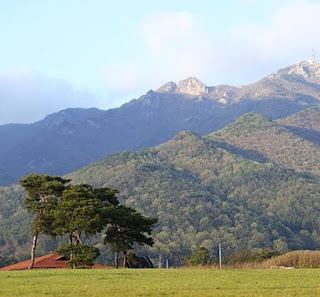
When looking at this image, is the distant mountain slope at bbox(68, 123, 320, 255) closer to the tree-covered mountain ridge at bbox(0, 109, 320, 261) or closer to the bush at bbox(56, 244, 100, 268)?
the tree-covered mountain ridge at bbox(0, 109, 320, 261)

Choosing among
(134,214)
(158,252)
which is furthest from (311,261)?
(158,252)

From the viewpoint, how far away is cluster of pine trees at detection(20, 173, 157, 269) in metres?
48.1

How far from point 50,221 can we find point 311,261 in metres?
23.0

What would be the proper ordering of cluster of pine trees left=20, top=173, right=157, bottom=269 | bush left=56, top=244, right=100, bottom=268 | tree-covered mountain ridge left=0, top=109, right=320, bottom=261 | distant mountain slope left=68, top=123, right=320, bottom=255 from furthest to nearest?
distant mountain slope left=68, top=123, right=320, bottom=255 → tree-covered mountain ridge left=0, top=109, right=320, bottom=261 → cluster of pine trees left=20, top=173, right=157, bottom=269 → bush left=56, top=244, right=100, bottom=268

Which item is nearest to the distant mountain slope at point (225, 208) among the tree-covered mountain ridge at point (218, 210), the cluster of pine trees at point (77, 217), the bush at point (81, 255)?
the tree-covered mountain ridge at point (218, 210)

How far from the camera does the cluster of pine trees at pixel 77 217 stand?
158 ft

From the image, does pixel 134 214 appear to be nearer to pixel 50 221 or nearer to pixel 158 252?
pixel 50 221

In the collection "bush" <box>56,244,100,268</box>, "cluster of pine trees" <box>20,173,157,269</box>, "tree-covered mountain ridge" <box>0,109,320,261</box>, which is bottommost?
"bush" <box>56,244,100,268</box>

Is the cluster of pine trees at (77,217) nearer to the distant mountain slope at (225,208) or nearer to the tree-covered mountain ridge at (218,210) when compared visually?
the tree-covered mountain ridge at (218,210)

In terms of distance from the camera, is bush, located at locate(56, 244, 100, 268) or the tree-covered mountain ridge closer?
bush, located at locate(56, 244, 100, 268)

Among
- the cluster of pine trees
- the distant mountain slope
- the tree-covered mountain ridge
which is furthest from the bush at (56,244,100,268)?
the distant mountain slope

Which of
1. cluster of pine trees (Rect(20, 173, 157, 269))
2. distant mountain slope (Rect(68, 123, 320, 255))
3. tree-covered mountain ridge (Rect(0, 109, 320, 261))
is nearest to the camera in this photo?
cluster of pine trees (Rect(20, 173, 157, 269))

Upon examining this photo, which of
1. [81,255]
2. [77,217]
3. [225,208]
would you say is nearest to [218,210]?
[225,208]

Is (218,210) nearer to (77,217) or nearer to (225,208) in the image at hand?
(225,208)
